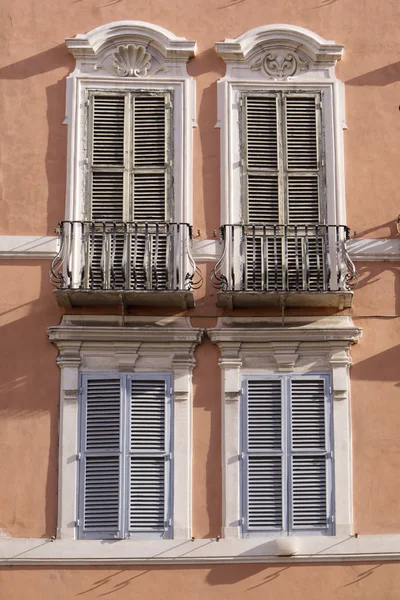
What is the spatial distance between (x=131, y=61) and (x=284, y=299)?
11.2 feet

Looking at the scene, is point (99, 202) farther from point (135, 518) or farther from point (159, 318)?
point (135, 518)

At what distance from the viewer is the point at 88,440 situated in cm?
1406

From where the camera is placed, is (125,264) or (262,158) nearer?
(125,264)

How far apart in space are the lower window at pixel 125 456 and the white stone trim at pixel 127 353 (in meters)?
0.10

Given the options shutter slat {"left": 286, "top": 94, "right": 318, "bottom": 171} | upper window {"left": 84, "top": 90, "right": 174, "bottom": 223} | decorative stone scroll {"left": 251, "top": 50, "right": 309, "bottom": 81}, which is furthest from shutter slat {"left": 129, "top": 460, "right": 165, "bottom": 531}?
decorative stone scroll {"left": 251, "top": 50, "right": 309, "bottom": 81}

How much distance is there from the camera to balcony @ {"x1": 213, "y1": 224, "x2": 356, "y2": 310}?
14.3 m

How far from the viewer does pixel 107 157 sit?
15.1 meters

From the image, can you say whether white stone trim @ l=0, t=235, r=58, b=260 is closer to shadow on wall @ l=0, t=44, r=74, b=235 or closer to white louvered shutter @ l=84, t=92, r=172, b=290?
shadow on wall @ l=0, t=44, r=74, b=235

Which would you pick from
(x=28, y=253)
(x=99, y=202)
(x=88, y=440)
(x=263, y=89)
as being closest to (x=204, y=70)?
(x=263, y=89)

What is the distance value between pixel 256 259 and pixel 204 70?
2406 millimetres

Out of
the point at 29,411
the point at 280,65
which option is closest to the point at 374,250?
the point at 280,65

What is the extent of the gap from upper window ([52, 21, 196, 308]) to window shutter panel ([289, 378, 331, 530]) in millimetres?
1679

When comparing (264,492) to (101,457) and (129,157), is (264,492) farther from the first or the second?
(129,157)

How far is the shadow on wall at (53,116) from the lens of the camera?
14.8 m
